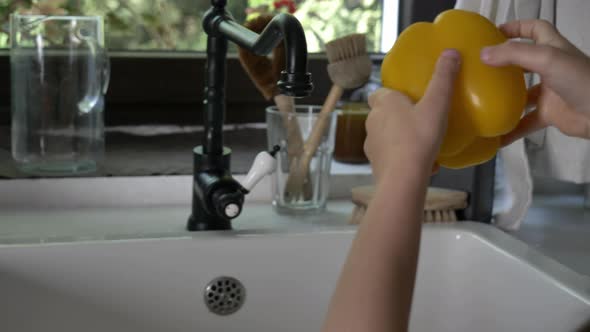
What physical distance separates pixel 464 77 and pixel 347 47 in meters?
0.42

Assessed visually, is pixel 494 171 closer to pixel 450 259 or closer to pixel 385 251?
pixel 450 259

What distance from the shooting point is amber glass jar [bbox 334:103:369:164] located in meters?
1.38

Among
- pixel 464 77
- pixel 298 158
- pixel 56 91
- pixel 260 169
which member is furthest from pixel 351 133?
pixel 464 77

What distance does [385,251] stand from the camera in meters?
0.61

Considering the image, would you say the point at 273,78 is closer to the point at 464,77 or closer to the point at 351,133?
the point at 351,133

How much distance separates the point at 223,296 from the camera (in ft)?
3.31

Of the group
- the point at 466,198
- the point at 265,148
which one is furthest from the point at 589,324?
the point at 265,148

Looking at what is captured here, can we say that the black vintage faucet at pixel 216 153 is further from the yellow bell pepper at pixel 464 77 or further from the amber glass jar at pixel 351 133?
the amber glass jar at pixel 351 133

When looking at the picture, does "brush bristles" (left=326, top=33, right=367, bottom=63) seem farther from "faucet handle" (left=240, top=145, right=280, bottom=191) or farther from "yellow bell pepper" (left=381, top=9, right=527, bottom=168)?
"yellow bell pepper" (left=381, top=9, right=527, bottom=168)

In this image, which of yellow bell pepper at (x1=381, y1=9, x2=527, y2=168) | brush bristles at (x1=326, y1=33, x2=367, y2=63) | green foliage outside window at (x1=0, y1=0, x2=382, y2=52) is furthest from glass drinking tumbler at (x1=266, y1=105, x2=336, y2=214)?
yellow bell pepper at (x1=381, y1=9, x2=527, y2=168)

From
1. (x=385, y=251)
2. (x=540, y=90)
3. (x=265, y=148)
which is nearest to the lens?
(x=385, y=251)

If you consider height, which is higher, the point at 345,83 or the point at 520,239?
the point at 345,83

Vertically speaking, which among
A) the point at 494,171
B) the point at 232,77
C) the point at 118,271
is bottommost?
the point at 118,271

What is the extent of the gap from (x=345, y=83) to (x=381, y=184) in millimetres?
494
